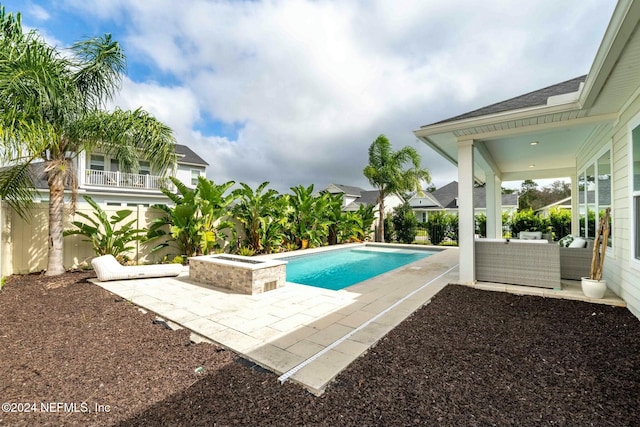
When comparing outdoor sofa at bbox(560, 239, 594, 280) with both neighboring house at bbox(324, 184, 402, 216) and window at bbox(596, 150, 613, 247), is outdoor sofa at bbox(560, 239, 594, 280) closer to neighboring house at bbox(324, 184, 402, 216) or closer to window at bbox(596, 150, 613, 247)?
window at bbox(596, 150, 613, 247)

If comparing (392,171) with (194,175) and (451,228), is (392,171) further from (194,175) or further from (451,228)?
(194,175)

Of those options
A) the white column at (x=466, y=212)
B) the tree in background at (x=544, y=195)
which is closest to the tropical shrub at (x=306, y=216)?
the white column at (x=466, y=212)

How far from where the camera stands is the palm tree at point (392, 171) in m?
17.5

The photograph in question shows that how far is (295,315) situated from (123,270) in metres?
4.81

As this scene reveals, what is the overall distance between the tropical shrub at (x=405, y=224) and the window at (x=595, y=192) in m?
9.28

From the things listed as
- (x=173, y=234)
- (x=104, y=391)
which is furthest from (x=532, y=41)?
(x=173, y=234)

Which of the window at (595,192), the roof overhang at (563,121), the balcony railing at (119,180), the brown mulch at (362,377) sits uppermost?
the balcony railing at (119,180)

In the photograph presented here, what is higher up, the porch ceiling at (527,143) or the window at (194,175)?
the window at (194,175)

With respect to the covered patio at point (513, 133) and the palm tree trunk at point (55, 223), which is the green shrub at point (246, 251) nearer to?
the palm tree trunk at point (55, 223)

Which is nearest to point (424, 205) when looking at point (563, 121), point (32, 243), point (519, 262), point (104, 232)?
point (519, 262)

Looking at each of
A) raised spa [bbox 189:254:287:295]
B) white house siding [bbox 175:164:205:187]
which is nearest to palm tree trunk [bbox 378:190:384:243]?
raised spa [bbox 189:254:287:295]

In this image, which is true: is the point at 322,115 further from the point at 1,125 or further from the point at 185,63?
the point at 1,125

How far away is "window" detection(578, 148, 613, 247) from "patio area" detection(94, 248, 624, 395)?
5.77ft

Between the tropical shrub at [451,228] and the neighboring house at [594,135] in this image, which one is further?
the tropical shrub at [451,228]
